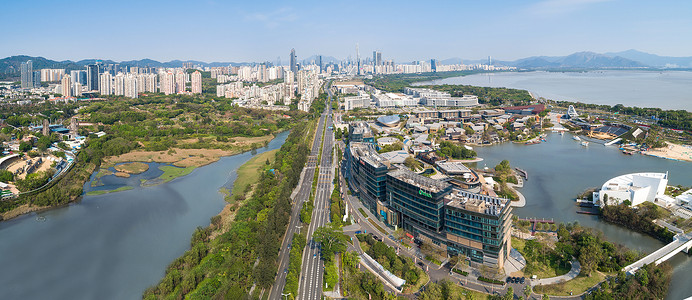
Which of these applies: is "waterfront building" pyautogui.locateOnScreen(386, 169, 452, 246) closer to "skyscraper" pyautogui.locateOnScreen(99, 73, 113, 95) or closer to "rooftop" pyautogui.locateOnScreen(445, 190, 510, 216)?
"rooftop" pyautogui.locateOnScreen(445, 190, 510, 216)

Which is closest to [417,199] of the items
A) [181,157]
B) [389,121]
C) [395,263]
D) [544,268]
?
[395,263]

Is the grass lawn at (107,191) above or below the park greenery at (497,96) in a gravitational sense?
below

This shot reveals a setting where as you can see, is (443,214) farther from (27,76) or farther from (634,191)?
(27,76)

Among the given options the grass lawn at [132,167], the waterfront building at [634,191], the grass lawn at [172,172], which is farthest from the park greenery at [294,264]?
the grass lawn at [132,167]

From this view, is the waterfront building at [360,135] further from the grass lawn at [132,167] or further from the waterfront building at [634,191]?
the grass lawn at [132,167]

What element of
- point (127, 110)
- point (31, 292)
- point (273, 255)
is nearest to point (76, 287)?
point (31, 292)

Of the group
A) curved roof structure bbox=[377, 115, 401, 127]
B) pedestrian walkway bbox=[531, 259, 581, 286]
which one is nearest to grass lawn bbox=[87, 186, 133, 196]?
pedestrian walkway bbox=[531, 259, 581, 286]
